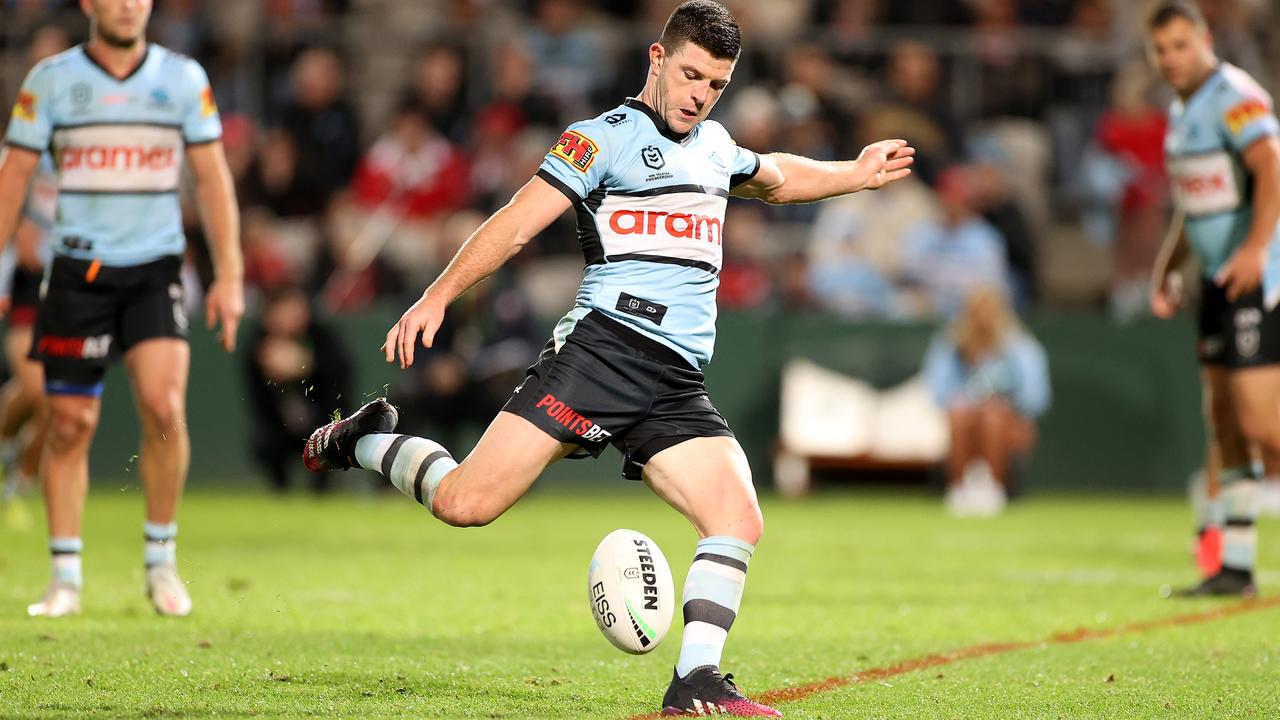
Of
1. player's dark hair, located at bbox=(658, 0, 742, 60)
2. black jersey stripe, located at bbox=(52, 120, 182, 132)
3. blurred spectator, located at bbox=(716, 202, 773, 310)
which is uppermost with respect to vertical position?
player's dark hair, located at bbox=(658, 0, 742, 60)

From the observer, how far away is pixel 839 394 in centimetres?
1608

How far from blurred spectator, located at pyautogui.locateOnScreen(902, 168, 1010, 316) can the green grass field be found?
11.9ft

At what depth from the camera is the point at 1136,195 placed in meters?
16.6

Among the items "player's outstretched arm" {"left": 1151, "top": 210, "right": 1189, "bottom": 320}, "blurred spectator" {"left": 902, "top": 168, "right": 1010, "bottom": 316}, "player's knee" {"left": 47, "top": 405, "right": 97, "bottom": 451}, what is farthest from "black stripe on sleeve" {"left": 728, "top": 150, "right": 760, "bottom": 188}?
"blurred spectator" {"left": 902, "top": 168, "right": 1010, "bottom": 316}

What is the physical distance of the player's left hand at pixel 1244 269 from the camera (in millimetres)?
8102

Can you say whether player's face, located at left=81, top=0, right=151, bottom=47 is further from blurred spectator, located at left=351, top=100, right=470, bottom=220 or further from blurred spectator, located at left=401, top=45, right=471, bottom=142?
blurred spectator, located at left=401, top=45, right=471, bottom=142

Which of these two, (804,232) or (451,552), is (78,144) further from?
(804,232)

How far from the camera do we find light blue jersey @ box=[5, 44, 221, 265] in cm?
733

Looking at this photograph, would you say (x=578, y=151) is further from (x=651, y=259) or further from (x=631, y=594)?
(x=631, y=594)

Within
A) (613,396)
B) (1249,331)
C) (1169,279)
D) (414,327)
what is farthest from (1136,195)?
(414,327)

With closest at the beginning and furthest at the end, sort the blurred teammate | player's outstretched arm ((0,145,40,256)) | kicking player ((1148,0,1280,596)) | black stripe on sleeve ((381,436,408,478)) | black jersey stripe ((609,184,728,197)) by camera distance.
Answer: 1. black jersey stripe ((609,184,728,197))
2. black stripe on sleeve ((381,436,408,478))
3. player's outstretched arm ((0,145,40,256))
4. kicking player ((1148,0,1280,596))
5. the blurred teammate

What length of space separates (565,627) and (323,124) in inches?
438

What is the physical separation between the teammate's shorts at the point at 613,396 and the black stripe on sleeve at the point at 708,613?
0.49 meters

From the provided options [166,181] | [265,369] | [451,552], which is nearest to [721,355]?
[265,369]
